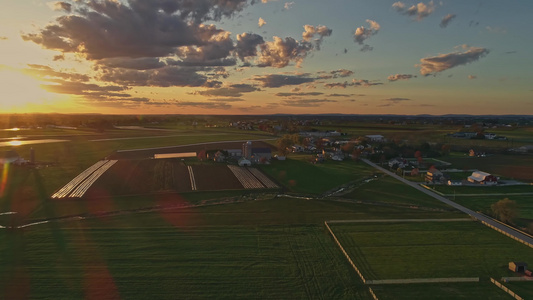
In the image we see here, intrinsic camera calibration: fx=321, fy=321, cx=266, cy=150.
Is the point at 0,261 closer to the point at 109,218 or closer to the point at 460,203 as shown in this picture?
the point at 109,218

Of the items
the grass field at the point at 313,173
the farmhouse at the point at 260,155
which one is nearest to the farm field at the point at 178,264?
the grass field at the point at 313,173

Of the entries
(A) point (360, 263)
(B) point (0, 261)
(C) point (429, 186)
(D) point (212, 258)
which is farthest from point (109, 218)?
(C) point (429, 186)

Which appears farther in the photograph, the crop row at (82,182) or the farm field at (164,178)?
the farm field at (164,178)

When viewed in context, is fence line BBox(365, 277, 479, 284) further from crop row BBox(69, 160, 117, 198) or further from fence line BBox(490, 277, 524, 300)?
crop row BBox(69, 160, 117, 198)

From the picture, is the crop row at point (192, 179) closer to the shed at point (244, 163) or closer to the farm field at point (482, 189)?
the shed at point (244, 163)

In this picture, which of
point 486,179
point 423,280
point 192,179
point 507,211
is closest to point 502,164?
point 486,179

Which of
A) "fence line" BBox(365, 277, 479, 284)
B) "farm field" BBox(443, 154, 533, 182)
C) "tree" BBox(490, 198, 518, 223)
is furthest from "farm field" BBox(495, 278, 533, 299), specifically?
"farm field" BBox(443, 154, 533, 182)
